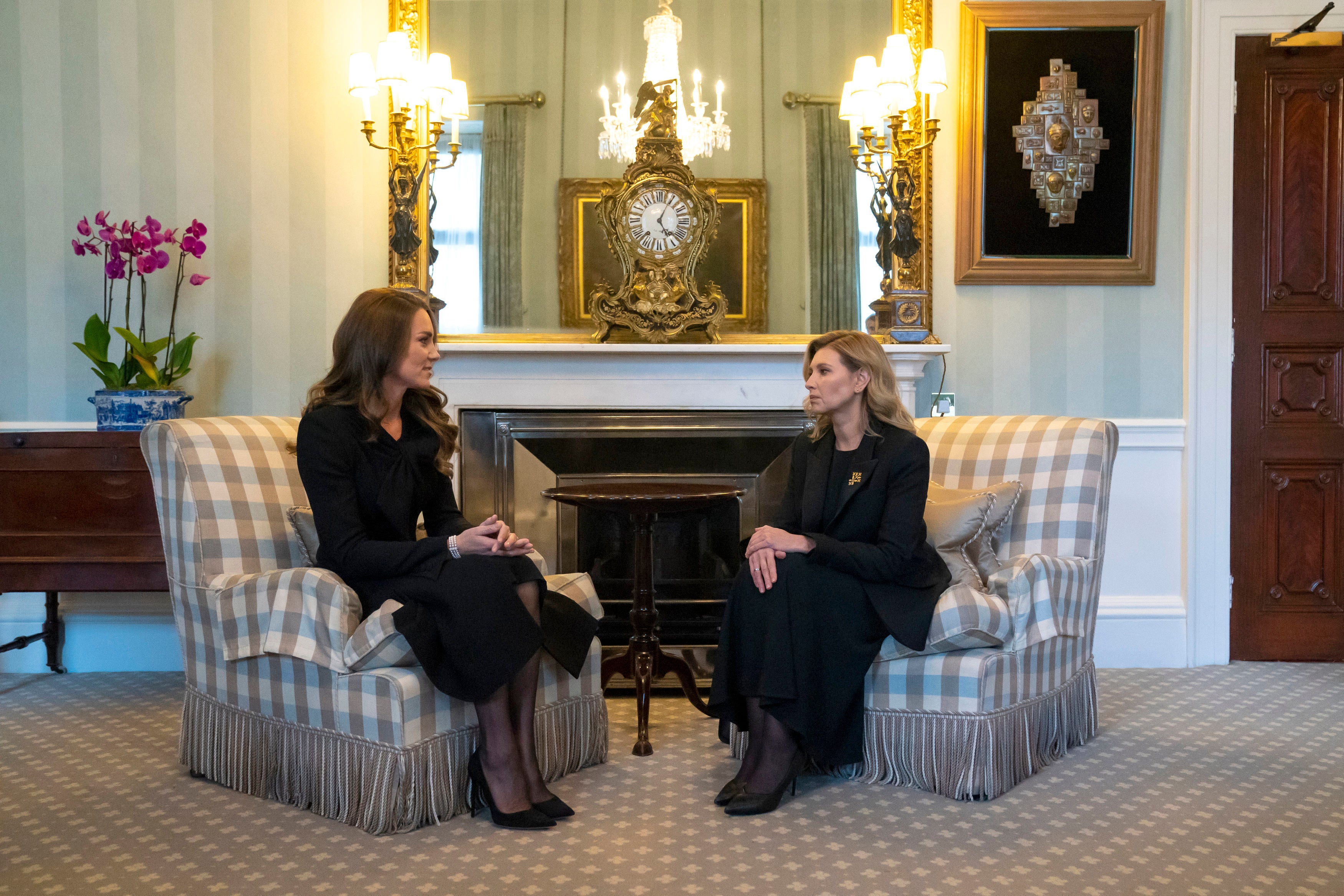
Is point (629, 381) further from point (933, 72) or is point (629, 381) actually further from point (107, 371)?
point (107, 371)

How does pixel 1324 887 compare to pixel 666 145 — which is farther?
pixel 666 145

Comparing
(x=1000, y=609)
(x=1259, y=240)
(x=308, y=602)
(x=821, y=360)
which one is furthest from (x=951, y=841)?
(x=1259, y=240)

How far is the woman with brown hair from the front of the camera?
2.28 m

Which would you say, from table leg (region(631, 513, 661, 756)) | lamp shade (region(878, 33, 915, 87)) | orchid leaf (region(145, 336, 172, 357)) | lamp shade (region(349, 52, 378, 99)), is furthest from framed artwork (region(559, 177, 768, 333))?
orchid leaf (region(145, 336, 172, 357))

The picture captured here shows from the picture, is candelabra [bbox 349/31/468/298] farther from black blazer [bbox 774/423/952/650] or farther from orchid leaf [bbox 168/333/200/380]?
black blazer [bbox 774/423/952/650]

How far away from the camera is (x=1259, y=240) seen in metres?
3.89

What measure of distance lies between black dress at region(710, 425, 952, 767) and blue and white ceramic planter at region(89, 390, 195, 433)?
86.1 inches

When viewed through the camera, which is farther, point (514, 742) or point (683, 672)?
point (683, 672)

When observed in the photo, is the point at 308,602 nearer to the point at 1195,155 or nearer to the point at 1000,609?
the point at 1000,609

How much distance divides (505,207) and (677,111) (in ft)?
2.39

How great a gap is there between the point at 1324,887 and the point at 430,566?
1926mm

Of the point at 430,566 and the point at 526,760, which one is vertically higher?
the point at 430,566

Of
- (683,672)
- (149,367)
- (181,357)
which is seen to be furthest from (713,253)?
(149,367)

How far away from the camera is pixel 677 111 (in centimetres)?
381
